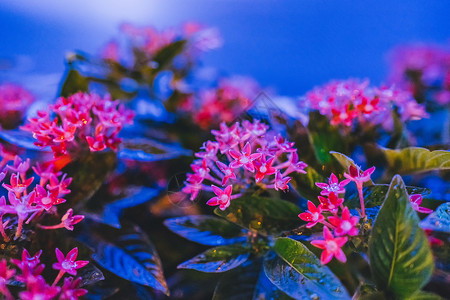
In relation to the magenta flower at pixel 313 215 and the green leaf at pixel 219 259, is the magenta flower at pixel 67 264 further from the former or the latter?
the magenta flower at pixel 313 215

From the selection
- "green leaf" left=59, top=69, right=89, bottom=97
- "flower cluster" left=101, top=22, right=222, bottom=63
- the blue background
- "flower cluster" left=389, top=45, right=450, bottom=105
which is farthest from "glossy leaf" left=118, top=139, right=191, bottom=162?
the blue background

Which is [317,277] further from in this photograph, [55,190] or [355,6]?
[355,6]

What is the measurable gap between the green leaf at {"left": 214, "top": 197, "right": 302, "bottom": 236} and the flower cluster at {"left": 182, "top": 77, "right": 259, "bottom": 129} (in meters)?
0.47

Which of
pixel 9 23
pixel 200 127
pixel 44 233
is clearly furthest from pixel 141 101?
pixel 9 23

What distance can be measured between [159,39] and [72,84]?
438 millimetres

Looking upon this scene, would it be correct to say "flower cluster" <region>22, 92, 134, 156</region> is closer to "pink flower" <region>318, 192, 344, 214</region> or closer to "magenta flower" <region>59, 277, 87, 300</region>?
"magenta flower" <region>59, 277, 87, 300</region>

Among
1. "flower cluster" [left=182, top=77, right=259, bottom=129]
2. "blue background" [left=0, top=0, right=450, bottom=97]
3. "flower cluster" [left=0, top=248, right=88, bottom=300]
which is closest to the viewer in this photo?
"flower cluster" [left=0, top=248, right=88, bottom=300]

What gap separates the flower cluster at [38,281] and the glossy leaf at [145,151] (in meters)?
0.18

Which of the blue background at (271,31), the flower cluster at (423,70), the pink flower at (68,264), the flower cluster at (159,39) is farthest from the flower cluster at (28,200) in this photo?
the blue background at (271,31)

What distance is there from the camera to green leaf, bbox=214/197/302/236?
45 cm

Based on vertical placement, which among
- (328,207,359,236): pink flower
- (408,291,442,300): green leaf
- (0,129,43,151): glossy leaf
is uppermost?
(0,129,43,151): glossy leaf

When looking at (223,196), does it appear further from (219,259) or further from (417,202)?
(417,202)

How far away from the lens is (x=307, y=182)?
0.47 m

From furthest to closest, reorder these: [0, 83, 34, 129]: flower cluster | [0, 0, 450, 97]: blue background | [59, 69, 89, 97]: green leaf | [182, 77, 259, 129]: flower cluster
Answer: [0, 0, 450, 97]: blue background
[182, 77, 259, 129]: flower cluster
[0, 83, 34, 129]: flower cluster
[59, 69, 89, 97]: green leaf
